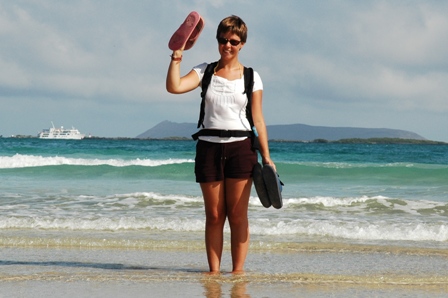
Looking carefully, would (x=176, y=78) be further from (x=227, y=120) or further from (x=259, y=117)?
(x=259, y=117)

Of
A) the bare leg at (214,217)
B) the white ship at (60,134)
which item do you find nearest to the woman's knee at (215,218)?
the bare leg at (214,217)

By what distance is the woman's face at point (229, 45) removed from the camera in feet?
15.2

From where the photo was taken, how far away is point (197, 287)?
457cm

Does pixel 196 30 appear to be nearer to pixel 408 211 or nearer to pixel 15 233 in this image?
pixel 15 233

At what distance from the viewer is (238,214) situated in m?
4.90

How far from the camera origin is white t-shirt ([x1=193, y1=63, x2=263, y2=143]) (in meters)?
4.66

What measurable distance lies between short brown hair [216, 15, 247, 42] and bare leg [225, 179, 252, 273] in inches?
40.3

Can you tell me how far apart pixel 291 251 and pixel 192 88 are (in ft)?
8.34

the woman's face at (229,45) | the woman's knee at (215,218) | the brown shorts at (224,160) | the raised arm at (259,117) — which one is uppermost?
the woman's face at (229,45)

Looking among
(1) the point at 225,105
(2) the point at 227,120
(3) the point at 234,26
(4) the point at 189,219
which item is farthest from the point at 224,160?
(4) the point at 189,219

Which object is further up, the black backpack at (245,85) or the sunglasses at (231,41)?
the sunglasses at (231,41)

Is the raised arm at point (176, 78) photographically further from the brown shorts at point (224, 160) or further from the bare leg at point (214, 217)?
the bare leg at point (214, 217)

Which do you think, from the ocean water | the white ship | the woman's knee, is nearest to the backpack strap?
the woman's knee

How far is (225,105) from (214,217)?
0.85m
